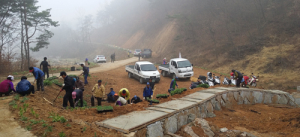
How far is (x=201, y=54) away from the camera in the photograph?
30.0 metres

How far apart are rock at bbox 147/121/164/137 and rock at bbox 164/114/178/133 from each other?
1.06 feet

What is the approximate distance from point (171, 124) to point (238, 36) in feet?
87.8

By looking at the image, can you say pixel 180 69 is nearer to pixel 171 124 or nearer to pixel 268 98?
pixel 268 98

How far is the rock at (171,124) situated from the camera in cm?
592

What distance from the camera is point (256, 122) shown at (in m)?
7.39

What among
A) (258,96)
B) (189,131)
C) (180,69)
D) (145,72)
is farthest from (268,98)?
(145,72)

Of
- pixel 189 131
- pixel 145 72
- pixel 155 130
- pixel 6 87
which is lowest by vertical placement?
pixel 189 131

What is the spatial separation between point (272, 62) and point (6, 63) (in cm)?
2705

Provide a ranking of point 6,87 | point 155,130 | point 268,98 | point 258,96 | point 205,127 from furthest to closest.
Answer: point 268,98 → point 258,96 → point 6,87 → point 205,127 → point 155,130

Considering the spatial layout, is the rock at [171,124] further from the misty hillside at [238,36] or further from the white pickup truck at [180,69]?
the misty hillside at [238,36]

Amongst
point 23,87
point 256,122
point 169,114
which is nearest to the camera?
point 169,114

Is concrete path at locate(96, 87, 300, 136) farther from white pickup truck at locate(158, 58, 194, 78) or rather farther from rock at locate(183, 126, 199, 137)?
white pickup truck at locate(158, 58, 194, 78)

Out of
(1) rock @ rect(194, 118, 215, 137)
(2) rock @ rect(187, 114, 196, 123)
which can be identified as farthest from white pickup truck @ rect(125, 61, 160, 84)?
(1) rock @ rect(194, 118, 215, 137)

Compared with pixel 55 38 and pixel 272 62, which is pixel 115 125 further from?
pixel 55 38
